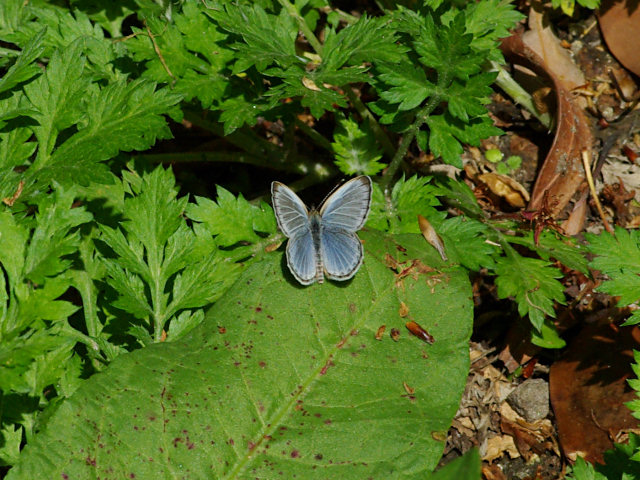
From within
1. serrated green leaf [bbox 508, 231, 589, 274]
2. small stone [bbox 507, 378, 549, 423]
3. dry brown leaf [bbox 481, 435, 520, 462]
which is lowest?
dry brown leaf [bbox 481, 435, 520, 462]

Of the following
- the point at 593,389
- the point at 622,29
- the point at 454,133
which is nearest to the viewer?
the point at 454,133

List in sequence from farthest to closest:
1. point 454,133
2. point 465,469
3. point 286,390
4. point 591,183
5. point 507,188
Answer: point 507,188 → point 591,183 → point 454,133 → point 286,390 → point 465,469

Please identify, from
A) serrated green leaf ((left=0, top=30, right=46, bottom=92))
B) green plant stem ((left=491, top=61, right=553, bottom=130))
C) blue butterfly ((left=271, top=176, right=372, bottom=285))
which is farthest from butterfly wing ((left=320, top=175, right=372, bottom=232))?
green plant stem ((left=491, top=61, right=553, bottom=130))

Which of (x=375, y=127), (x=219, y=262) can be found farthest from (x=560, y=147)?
(x=219, y=262)

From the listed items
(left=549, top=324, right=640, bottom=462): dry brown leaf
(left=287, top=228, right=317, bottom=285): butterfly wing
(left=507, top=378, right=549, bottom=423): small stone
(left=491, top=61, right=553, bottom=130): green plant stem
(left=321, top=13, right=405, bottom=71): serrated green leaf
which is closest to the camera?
(left=287, top=228, right=317, bottom=285): butterfly wing

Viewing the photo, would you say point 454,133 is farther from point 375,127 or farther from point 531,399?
point 531,399

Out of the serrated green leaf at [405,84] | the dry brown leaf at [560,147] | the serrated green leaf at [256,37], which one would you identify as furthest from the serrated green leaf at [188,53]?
the dry brown leaf at [560,147]

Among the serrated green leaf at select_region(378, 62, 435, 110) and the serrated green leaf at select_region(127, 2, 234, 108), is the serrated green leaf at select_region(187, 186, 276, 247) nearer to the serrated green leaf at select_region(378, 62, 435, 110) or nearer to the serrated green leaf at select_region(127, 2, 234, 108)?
the serrated green leaf at select_region(127, 2, 234, 108)

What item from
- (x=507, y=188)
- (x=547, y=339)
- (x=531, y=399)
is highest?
(x=507, y=188)
